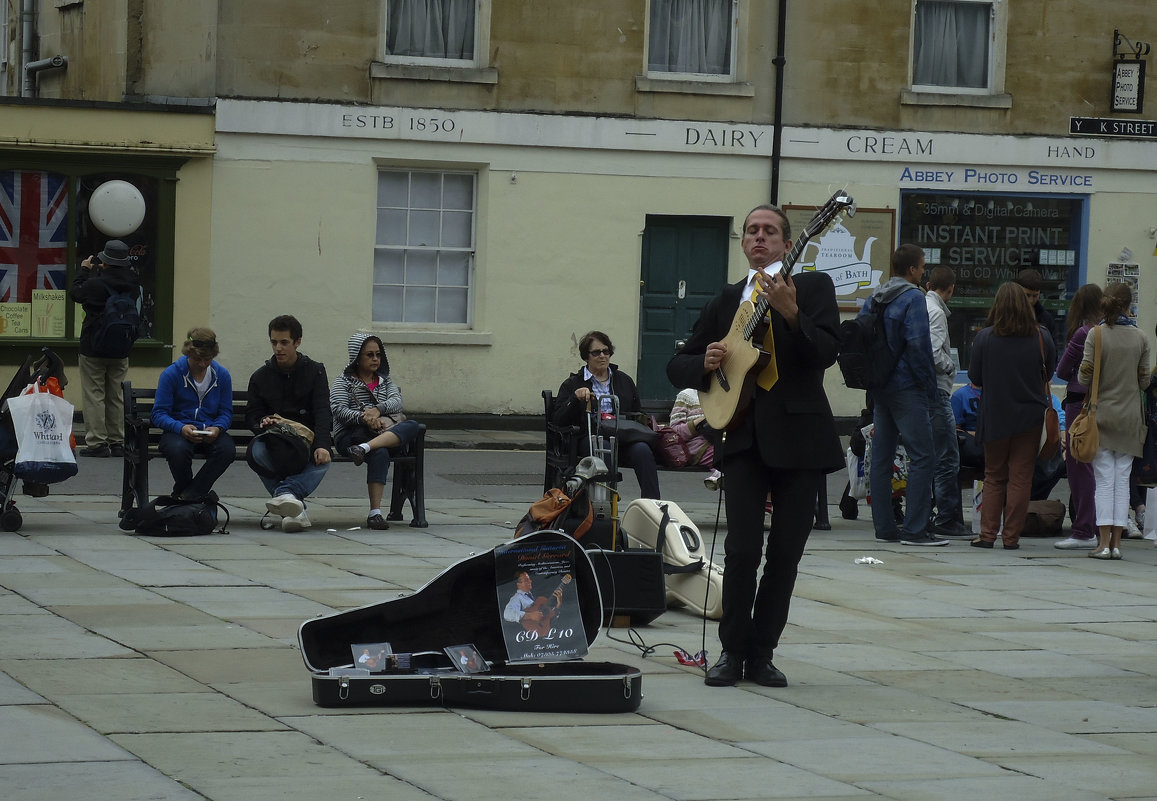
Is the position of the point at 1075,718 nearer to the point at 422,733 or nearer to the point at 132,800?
the point at 422,733

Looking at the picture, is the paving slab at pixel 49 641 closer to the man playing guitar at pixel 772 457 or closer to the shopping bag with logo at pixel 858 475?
the man playing guitar at pixel 772 457

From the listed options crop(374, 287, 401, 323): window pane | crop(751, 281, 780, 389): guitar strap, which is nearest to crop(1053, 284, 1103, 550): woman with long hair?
crop(751, 281, 780, 389): guitar strap

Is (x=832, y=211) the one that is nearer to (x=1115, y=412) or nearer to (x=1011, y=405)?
(x=1011, y=405)

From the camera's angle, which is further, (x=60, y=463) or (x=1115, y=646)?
(x=60, y=463)

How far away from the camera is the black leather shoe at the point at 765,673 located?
684cm

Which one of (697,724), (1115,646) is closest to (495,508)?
(1115,646)

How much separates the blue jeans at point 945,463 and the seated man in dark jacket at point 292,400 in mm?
4213

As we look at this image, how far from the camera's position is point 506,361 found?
20188 mm

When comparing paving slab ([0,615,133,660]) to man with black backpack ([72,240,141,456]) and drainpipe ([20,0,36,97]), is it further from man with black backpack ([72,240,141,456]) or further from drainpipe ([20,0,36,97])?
drainpipe ([20,0,36,97])

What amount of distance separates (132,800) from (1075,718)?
11.5ft

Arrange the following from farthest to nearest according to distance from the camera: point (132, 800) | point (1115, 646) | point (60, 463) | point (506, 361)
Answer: point (506, 361) < point (60, 463) < point (1115, 646) < point (132, 800)

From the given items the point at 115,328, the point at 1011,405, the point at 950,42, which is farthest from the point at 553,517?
the point at 950,42

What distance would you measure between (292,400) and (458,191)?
9163mm

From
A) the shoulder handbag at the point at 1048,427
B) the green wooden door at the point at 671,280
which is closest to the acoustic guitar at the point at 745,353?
the shoulder handbag at the point at 1048,427
